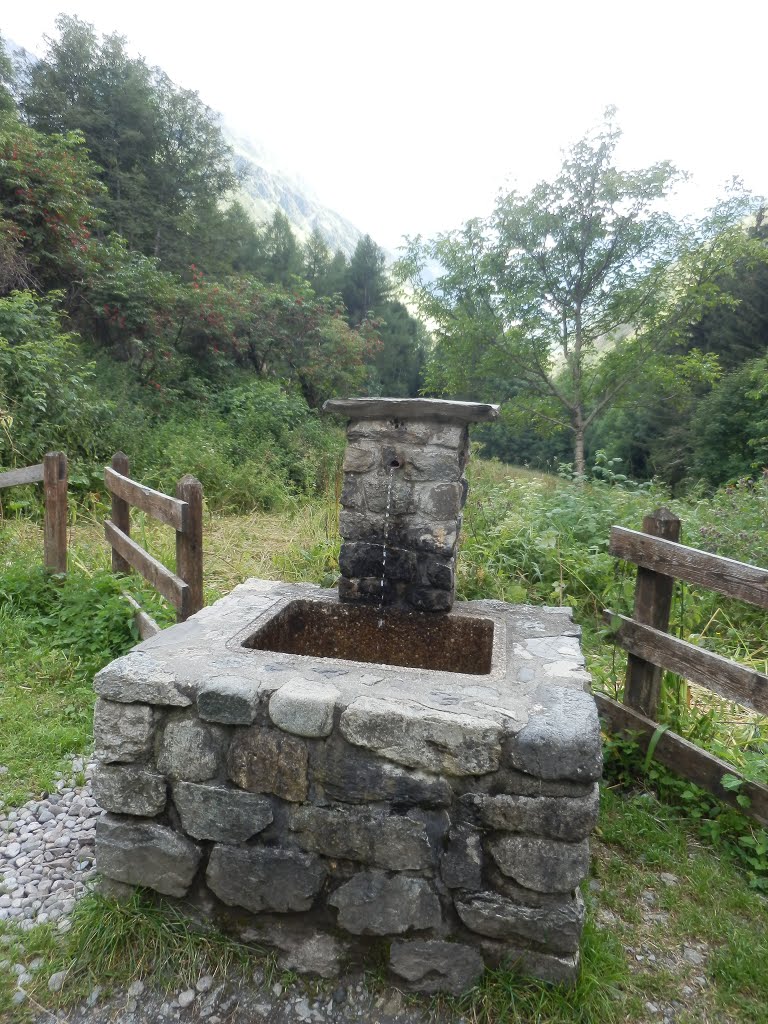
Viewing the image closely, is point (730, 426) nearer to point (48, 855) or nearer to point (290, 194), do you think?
point (48, 855)

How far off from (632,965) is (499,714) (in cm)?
101

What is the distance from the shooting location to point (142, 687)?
6.65 feet

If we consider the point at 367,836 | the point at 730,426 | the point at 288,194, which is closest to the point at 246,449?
the point at 367,836

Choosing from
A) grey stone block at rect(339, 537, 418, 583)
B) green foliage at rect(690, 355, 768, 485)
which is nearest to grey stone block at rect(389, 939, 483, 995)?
grey stone block at rect(339, 537, 418, 583)

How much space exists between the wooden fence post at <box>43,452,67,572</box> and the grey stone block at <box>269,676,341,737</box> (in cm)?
375

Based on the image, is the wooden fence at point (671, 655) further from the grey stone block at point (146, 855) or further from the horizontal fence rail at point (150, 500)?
the horizontal fence rail at point (150, 500)

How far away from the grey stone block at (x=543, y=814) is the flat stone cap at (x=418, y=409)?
156 centimetres

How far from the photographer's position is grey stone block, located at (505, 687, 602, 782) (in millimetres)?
1764

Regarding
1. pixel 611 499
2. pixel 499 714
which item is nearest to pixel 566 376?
pixel 611 499

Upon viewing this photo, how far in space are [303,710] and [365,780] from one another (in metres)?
0.29

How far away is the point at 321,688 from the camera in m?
2.01

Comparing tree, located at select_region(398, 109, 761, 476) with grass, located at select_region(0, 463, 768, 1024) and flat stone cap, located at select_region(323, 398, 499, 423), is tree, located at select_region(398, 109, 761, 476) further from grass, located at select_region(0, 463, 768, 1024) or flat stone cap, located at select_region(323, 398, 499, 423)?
flat stone cap, located at select_region(323, 398, 499, 423)

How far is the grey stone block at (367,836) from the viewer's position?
6.09ft

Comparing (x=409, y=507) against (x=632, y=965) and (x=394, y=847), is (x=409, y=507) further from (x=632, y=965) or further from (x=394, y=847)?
(x=632, y=965)
